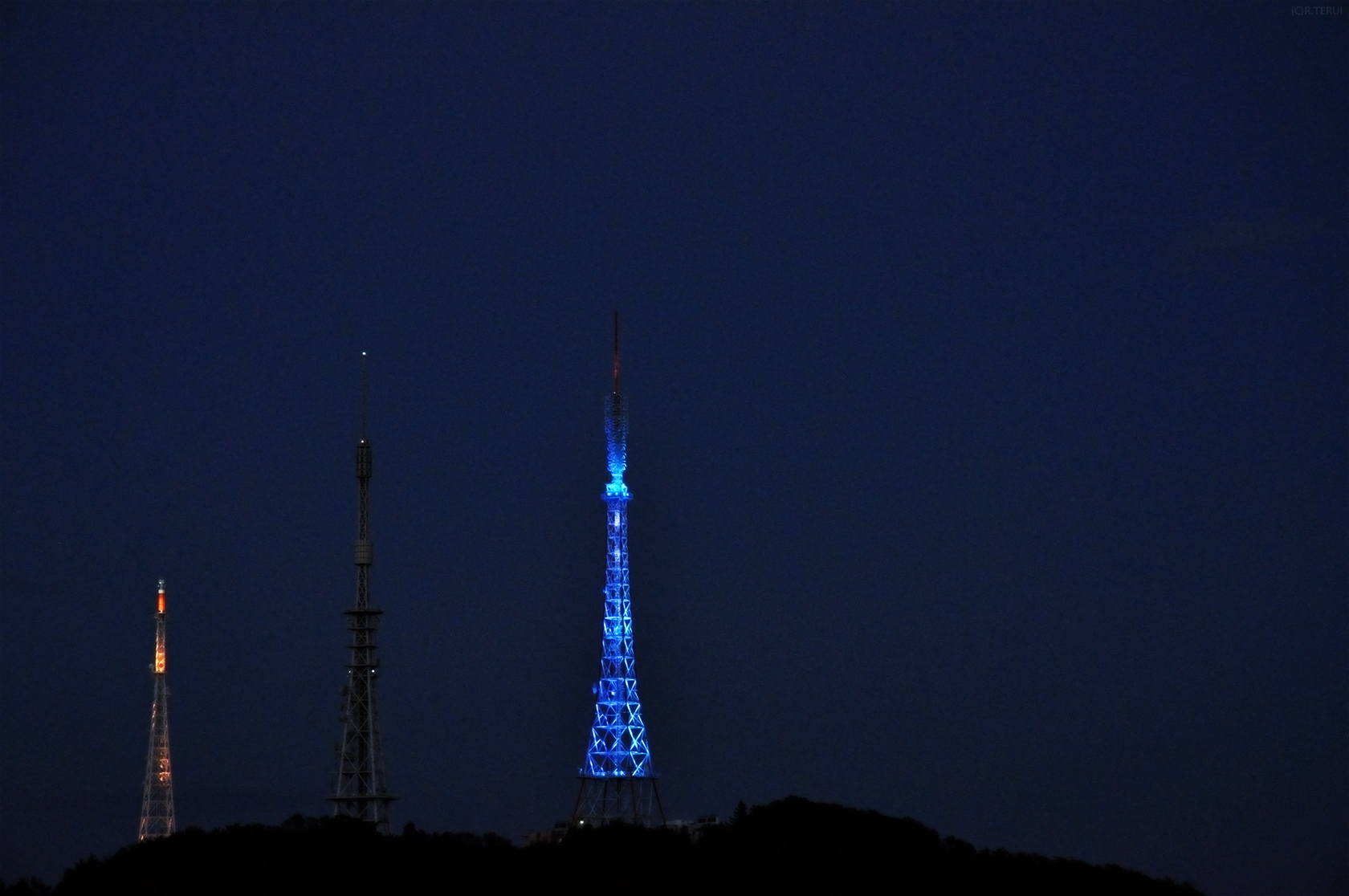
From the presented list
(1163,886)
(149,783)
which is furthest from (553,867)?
(149,783)

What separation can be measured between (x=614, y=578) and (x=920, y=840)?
4627 centimetres

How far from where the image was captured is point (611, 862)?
92.9 metres

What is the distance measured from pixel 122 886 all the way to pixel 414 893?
1016cm

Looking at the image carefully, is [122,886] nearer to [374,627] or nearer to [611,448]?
[374,627]

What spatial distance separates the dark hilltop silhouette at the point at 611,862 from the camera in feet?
277

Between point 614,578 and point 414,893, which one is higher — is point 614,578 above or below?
above

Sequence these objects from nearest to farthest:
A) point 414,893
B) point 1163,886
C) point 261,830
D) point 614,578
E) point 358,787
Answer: point 414,893 → point 261,830 → point 1163,886 → point 358,787 → point 614,578

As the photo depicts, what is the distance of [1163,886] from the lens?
3853 inches

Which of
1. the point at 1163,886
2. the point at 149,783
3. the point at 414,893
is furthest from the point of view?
the point at 149,783

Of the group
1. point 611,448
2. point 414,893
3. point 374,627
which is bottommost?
point 414,893

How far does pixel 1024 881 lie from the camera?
93.9 m

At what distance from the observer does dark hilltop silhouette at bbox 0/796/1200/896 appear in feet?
277

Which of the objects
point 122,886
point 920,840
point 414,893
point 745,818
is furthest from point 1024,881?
point 122,886

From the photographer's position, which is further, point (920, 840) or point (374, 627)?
point (374, 627)
